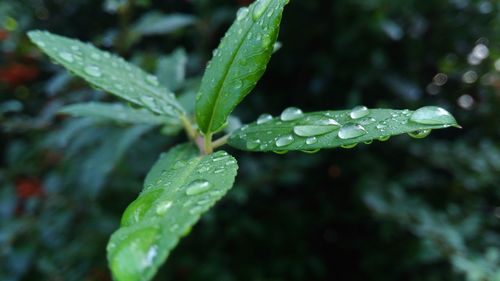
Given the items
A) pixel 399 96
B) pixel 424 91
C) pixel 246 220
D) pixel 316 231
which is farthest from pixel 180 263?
pixel 424 91

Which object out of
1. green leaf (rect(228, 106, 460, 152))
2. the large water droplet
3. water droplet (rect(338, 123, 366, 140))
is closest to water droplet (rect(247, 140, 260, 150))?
green leaf (rect(228, 106, 460, 152))

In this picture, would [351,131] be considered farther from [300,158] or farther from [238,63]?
[300,158]

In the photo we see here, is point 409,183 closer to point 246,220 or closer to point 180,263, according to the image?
point 246,220

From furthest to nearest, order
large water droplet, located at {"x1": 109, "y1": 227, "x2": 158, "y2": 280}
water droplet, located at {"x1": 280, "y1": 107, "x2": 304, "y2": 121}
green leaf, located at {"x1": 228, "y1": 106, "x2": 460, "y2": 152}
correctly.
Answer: water droplet, located at {"x1": 280, "y1": 107, "x2": 304, "y2": 121}
green leaf, located at {"x1": 228, "y1": 106, "x2": 460, "y2": 152}
large water droplet, located at {"x1": 109, "y1": 227, "x2": 158, "y2": 280}

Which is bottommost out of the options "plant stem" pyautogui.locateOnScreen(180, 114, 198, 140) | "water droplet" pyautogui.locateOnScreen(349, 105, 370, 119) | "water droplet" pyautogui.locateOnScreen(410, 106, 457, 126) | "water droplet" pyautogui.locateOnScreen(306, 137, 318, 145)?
"water droplet" pyautogui.locateOnScreen(410, 106, 457, 126)

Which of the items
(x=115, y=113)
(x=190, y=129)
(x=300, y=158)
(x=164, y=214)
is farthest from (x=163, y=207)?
(x=300, y=158)

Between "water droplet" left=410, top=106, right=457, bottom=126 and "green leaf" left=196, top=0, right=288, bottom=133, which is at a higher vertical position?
"green leaf" left=196, top=0, right=288, bottom=133

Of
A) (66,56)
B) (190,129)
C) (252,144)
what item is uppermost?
(66,56)

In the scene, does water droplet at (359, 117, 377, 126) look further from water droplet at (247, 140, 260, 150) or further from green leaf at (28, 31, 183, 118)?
green leaf at (28, 31, 183, 118)
